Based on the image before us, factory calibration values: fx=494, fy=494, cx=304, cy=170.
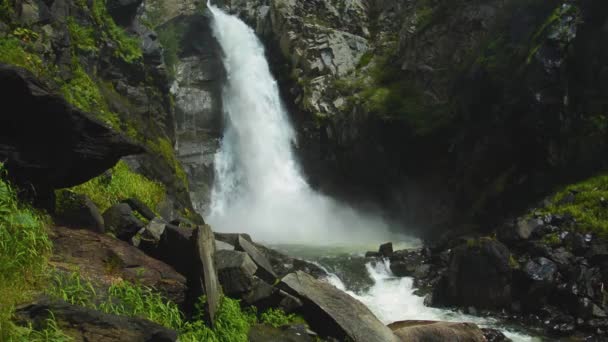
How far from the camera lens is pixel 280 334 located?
293 inches

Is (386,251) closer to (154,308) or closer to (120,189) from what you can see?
(120,189)

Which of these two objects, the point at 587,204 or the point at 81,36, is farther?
the point at 81,36

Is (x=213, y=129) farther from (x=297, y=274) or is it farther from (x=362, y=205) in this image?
(x=297, y=274)

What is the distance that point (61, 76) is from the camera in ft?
50.3

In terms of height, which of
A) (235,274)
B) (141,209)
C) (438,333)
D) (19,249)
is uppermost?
(141,209)

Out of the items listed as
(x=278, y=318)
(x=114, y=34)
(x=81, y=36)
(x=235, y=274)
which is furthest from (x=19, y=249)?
(x=114, y=34)

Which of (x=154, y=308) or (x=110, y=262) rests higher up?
(x=110, y=262)

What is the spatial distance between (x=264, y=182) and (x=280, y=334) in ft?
73.6

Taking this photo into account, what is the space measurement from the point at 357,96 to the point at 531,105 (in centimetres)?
1115

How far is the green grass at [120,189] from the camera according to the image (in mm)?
10289

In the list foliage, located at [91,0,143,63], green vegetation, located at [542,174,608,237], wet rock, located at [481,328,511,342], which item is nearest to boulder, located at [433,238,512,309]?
wet rock, located at [481,328,511,342]

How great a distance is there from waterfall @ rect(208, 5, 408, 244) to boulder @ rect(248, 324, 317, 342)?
53.8 ft

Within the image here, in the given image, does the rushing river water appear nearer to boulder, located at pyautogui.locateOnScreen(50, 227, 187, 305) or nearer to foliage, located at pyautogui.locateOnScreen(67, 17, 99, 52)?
foliage, located at pyautogui.locateOnScreen(67, 17, 99, 52)

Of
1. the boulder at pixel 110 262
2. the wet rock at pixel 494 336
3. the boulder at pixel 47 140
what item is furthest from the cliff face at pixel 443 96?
the boulder at pixel 47 140
